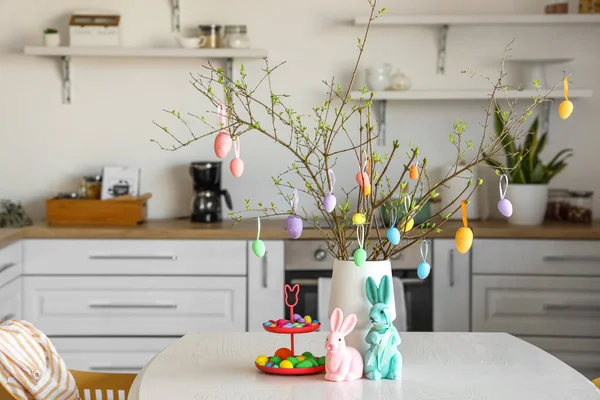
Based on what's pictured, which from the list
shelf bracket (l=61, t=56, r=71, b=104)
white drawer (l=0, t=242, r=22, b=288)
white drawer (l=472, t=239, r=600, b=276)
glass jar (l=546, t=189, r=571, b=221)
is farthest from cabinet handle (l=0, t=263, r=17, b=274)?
glass jar (l=546, t=189, r=571, b=221)

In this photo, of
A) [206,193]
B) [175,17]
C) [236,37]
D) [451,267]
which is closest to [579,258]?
[451,267]

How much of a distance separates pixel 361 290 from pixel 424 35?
2598 millimetres

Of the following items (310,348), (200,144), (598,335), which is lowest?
(598,335)

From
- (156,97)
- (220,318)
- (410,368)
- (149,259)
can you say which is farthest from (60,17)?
(410,368)

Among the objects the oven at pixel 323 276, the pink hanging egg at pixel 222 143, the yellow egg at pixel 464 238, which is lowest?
the oven at pixel 323 276

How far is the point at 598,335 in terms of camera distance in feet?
12.7

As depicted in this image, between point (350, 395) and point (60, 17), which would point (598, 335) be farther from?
point (60, 17)

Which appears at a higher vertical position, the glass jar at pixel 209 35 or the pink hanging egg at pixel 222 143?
the glass jar at pixel 209 35

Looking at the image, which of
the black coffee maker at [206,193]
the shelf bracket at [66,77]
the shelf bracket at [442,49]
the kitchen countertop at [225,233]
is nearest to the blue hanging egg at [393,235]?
the kitchen countertop at [225,233]

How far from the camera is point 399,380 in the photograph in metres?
1.94

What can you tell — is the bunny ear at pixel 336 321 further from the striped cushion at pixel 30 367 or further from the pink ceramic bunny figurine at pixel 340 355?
the striped cushion at pixel 30 367

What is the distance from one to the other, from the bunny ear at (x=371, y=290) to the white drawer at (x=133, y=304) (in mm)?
1943

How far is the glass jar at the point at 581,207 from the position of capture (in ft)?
13.4

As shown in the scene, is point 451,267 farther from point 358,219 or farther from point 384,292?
point 358,219
